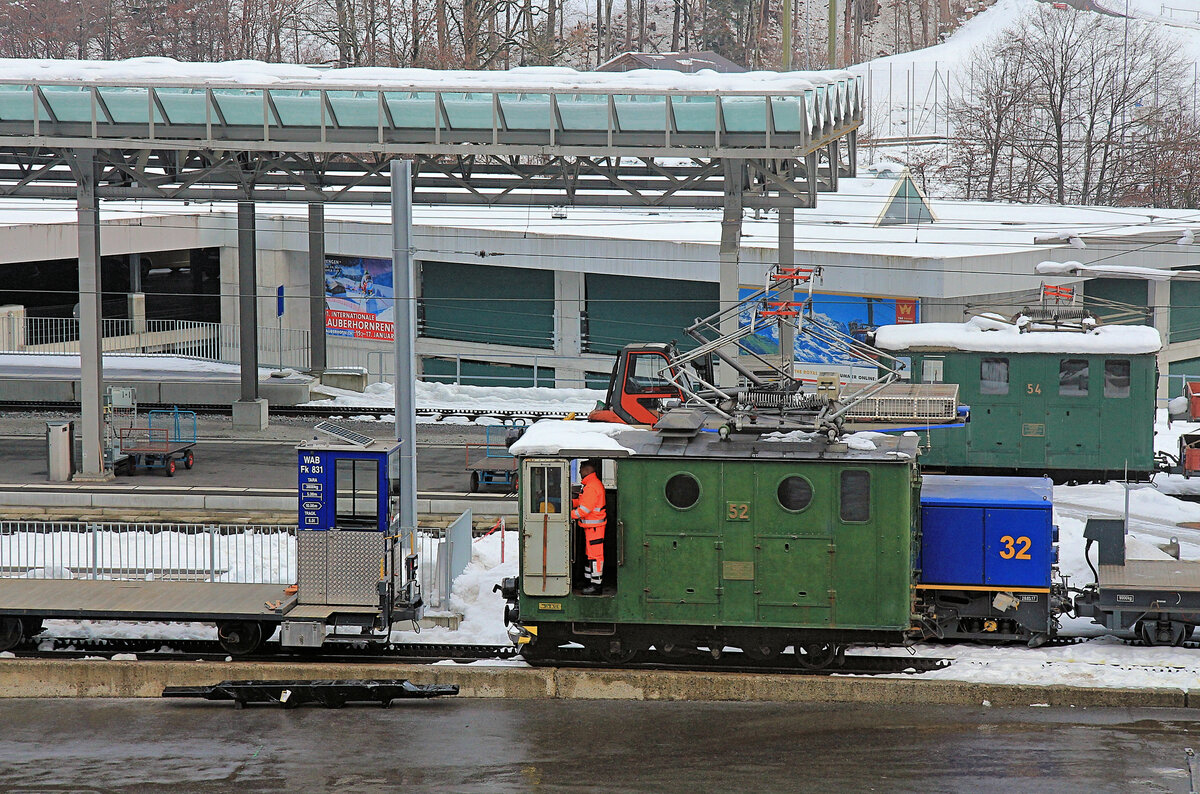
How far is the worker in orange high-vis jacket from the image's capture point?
14656 mm

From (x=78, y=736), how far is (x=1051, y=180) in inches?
2739

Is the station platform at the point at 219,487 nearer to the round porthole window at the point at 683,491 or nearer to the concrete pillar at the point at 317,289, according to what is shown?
the concrete pillar at the point at 317,289

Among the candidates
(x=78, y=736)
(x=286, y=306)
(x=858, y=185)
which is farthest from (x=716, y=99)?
(x=858, y=185)

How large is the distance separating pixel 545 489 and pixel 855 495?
3.60 metres

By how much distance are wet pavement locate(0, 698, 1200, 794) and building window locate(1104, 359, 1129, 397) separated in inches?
468

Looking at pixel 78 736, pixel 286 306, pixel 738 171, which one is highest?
pixel 738 171

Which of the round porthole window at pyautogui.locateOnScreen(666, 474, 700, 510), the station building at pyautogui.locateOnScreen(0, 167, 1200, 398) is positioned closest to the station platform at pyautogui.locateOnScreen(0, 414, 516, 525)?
the station building at pyautogui.locateOnScreen(0, 167, 1200, 398)

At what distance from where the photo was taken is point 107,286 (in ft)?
164

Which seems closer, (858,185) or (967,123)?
(858,185)

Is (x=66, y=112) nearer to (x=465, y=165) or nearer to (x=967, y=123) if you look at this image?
(x=465, y=165)

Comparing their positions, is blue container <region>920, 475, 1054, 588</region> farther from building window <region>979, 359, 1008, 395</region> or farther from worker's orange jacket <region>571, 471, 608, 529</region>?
building window <region>979, 359, 1008, 395</region>

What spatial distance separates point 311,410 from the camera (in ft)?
107

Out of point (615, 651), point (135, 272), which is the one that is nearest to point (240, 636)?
point (615, 651)

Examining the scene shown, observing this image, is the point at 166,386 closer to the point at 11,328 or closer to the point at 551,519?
the point at 11,328
